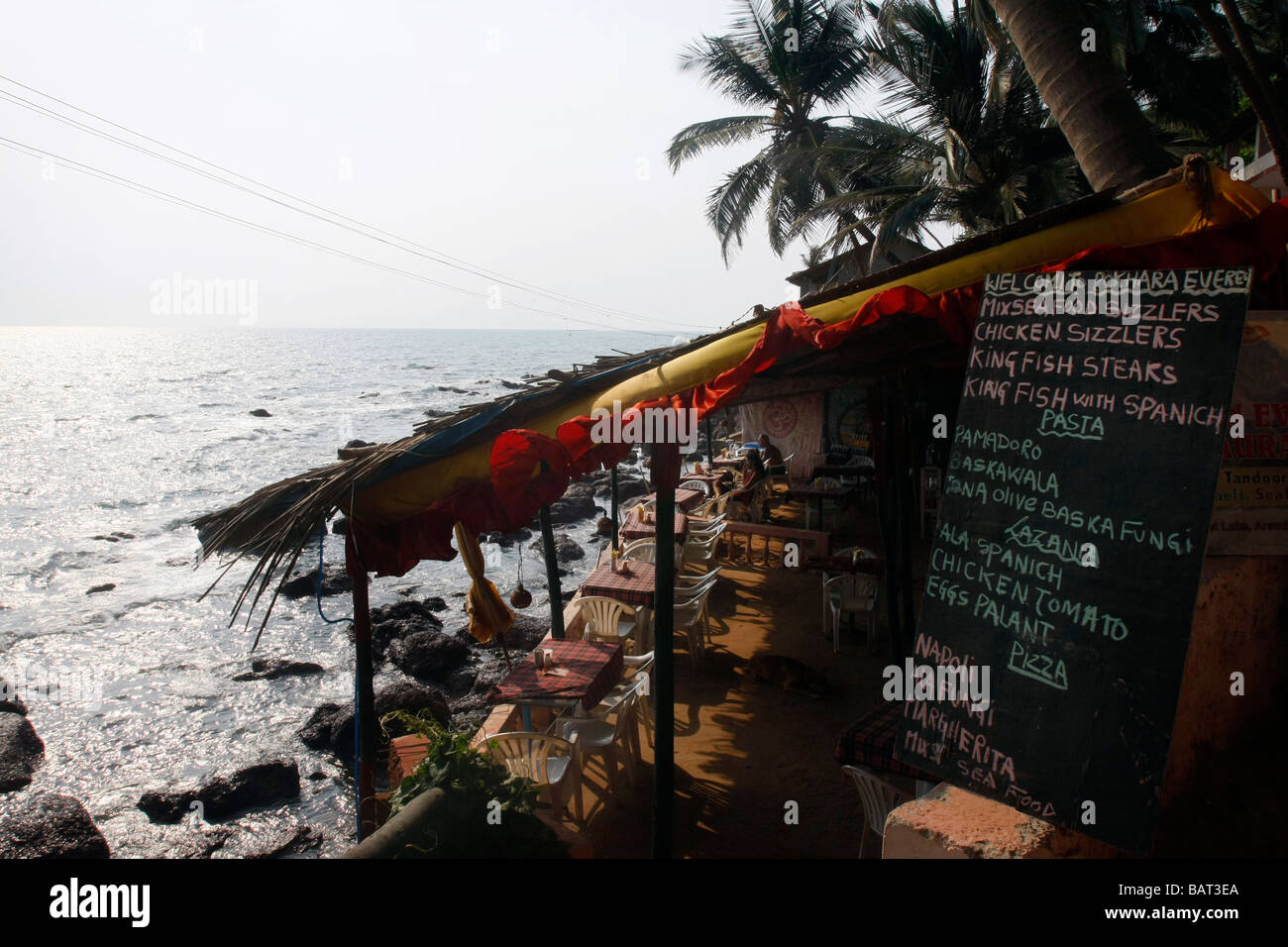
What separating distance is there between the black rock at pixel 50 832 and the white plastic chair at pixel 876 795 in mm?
8365

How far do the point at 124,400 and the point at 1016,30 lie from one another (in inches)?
3427

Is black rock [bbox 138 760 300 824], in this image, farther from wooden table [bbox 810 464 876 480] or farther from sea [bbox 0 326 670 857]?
wooden table [bbox 810 464 876 480]

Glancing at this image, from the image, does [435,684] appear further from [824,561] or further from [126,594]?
[126,594]

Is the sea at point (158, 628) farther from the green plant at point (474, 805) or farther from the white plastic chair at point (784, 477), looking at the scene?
the green plant at point (474, 805)

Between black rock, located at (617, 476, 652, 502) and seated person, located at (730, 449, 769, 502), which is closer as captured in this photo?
seated person, located at (730, 449, 769, 502)

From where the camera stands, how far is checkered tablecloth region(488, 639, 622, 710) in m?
5.52

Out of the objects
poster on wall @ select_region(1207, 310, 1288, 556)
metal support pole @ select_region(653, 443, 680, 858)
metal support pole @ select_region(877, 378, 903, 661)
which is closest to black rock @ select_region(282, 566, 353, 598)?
metal support pole @ select_region(877, 378, 903, 661)

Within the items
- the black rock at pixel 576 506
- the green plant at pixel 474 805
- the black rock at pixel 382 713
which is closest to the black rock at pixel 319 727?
the black rock at pixel 382 713

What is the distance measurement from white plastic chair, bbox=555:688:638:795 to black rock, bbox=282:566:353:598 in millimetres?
13411

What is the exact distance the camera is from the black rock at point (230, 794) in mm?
9430
